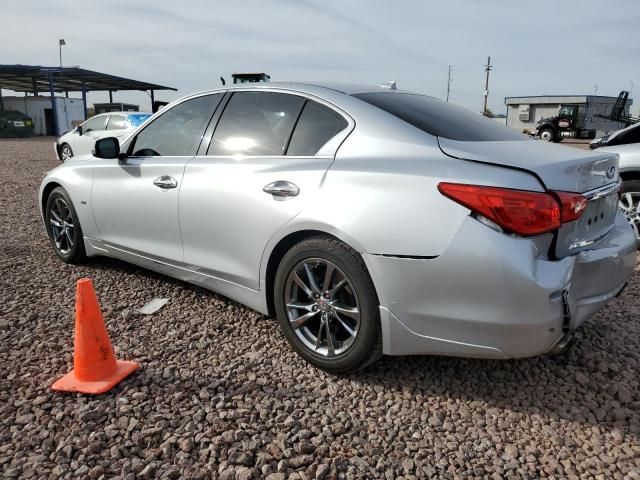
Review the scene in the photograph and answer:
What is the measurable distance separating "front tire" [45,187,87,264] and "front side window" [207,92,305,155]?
1853mm

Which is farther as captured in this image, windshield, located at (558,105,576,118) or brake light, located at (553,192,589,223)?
windshield, located at (558,105,576,118)

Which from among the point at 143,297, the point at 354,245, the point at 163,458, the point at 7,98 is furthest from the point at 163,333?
the point at 7,98

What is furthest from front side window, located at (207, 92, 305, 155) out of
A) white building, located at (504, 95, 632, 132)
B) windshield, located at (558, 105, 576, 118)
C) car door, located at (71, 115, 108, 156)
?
windshield, located at (558, 105, 576, 118)

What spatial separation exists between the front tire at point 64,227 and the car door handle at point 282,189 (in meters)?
2.40

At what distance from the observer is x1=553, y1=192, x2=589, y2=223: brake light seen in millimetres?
2314

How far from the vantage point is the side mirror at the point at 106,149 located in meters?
4.01

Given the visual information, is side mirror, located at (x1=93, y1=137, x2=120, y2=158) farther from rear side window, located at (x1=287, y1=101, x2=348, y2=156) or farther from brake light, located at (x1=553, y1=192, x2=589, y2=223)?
brake light, located at (x1=553, y1=192, x2=589, y2=223)

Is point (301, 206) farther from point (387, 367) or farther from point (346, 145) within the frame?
point (387, 367)

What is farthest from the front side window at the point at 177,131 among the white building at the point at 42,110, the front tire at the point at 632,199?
the white building at the point at 42,110

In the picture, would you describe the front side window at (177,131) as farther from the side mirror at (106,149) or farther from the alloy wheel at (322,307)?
the alloy wheel at (322,307)

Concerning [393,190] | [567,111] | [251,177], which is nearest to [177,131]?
[251,177]

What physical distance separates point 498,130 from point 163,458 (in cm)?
257

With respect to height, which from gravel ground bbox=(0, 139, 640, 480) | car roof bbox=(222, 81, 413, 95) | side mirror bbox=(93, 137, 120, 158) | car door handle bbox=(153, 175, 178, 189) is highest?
car roof bbox=(222, 81, 413, 95)

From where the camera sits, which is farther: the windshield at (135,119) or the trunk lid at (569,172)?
the windshield at (135,119)
